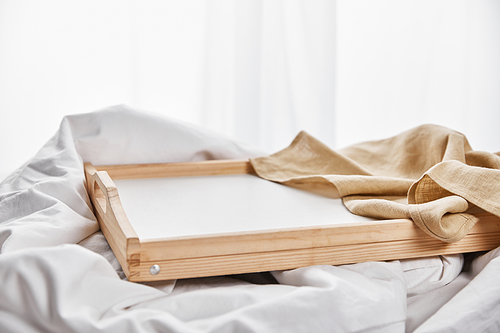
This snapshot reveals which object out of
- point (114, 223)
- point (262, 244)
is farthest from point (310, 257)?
point (114, 223)

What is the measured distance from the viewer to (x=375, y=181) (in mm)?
1094

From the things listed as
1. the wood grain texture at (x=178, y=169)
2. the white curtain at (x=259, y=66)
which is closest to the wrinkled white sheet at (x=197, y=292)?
the wood grain texture at (x=178, y=169)

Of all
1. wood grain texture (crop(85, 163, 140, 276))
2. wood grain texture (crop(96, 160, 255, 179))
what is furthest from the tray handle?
wood grain texture (crop(96, 160, 255, 179))

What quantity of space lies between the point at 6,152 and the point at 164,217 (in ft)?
4.60

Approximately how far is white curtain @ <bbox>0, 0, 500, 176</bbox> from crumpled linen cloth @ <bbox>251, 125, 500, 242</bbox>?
96 cm

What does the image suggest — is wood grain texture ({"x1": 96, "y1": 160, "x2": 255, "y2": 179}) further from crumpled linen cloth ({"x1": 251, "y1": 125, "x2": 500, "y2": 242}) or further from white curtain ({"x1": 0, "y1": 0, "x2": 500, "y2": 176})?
white curtain ({"x1": 0, "y1": 0, "x2": 500, "y2": 176})

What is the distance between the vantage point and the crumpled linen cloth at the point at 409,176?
2.85 ft

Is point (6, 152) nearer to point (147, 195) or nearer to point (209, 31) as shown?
point (209, 31)

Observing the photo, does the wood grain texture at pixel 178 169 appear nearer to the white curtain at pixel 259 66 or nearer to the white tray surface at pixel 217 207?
the white tray surface at pixel 217 207

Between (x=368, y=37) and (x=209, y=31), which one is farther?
(x=368, y=37)

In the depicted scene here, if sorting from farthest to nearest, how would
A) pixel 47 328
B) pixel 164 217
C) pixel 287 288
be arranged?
pixel 164 217 → pixel 287 288 → pixel 47 328

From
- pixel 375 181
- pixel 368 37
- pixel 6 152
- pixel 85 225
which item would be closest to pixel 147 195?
pixel 85 225

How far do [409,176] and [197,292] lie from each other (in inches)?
30.7

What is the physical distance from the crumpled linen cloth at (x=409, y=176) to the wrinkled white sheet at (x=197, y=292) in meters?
0.09
